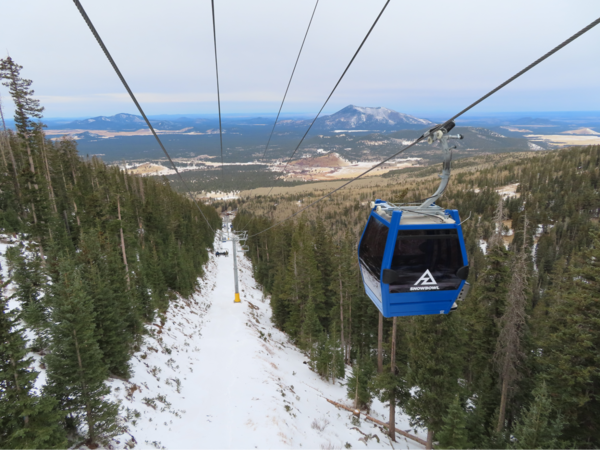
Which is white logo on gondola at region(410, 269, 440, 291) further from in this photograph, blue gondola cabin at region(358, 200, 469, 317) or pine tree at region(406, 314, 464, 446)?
pine tree at region(406, 314, 464, 446)

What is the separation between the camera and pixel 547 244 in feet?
214

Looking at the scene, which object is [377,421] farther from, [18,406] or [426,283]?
[18,406]

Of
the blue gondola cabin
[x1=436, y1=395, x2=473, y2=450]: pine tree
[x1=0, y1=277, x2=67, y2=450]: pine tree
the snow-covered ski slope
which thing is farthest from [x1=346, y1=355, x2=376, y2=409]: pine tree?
[x1=0, y1=277, x2=67, y2=450]: pine tree

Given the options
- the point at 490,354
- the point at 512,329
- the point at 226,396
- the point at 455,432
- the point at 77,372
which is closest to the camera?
the point at 77,372

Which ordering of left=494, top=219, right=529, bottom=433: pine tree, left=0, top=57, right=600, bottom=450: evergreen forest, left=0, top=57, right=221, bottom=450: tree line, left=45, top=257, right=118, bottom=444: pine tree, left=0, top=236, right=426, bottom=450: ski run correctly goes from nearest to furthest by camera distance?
left=0, top=57, right=221, bottom=450: tree line → left=45, top=257, right=118, bottom=444: pine tree → left=0, top=57, right=600, bottom=450: evergreen forest → left=0, top=236, right=426, bottom=450: ski run → left=494, top=219, right=529, bottom=433: pine tree

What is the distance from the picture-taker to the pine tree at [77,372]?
8.61m

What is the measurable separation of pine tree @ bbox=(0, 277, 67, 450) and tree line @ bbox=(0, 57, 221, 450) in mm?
20

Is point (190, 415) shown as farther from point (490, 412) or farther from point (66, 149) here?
point (66, 149)

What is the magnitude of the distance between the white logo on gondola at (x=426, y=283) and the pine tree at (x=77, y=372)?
974 cm

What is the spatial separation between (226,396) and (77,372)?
8265mm

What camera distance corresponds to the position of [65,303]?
29.7ft

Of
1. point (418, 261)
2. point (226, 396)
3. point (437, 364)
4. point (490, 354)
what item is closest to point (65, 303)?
point (226, 396)

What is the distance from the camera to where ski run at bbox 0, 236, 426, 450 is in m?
11.8

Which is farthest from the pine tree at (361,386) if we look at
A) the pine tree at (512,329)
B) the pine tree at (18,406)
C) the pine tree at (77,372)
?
the pine tree at (18,406)
